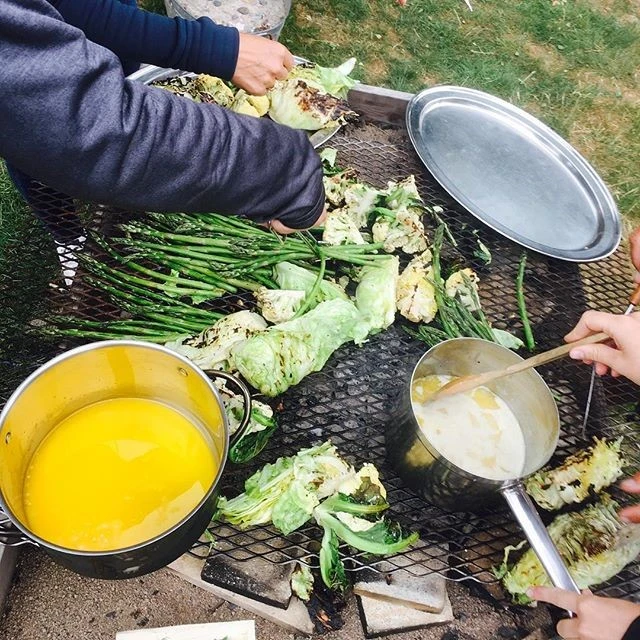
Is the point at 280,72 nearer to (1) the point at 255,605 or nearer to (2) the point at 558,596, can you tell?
(1) the point at 255,605

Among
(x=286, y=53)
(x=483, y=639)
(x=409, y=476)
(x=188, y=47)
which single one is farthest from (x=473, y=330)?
(x=188, y=47)

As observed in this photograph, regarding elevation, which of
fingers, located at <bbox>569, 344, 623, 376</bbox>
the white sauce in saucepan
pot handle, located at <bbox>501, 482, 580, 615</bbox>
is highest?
fingers, located at <bbox>569, 344, 623, 376</bbox>

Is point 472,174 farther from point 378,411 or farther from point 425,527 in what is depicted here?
point 425,527

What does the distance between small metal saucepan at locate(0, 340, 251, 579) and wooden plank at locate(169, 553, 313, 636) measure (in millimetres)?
603

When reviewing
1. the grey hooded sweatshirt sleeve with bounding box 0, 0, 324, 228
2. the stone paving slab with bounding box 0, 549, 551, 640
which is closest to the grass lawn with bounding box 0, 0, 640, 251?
the stone paving slab with bounding box 0, 549, 551, 640

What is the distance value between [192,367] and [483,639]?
182 centimetres

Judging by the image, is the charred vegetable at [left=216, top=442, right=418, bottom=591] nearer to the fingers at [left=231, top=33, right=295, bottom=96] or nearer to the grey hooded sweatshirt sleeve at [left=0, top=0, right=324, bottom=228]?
the grey hooded sweatshirt sleeve at [left=0, top=0, right=324, bottom=228]

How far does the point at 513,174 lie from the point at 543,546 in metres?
2.54

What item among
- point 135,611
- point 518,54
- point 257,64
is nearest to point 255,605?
point 135,611

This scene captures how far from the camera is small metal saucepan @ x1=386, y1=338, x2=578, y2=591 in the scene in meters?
2.16

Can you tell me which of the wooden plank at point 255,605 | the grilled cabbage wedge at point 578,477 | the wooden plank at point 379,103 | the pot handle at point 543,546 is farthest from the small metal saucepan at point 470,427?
Result: the wooden plank at point 379,103

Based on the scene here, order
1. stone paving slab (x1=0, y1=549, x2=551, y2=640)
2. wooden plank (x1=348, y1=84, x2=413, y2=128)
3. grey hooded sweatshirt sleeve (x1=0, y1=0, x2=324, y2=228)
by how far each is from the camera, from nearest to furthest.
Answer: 1. grey hooded sweatshirt sleeve (x1=0, y1=0, x2=324, y2=228)
2. stone paving slab (x1=0, y1=549, x2=551, y2=640)
3. wooden plank (x1=348, y1=84, x2=413, y2=128)

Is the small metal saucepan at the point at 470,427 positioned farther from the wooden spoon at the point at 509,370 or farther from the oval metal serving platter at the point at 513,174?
the oval metal serving platter at the point at 513,174

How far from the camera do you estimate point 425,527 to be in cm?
270
